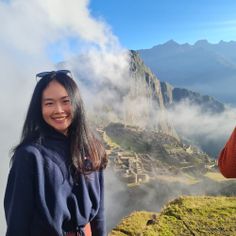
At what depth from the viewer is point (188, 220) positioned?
7.42 metres

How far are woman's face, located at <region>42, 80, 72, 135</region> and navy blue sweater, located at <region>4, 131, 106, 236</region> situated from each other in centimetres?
10

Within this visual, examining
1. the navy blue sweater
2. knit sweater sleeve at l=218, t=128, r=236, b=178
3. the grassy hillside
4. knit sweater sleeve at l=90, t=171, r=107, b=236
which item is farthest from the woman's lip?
the grassy hillside

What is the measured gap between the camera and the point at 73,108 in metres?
3.68

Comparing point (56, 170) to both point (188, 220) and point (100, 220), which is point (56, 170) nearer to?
point (100, 220)

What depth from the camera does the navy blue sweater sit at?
322 centimetres

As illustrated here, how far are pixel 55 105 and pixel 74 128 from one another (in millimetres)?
300

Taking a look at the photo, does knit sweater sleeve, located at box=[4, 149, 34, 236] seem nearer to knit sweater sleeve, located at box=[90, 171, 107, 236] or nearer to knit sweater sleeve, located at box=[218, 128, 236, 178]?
knit sweater sleeve, located at box=[90, 171, 107, 236]

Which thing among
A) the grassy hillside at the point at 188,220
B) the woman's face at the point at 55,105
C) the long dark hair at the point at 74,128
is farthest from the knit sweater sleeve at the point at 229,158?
the grassy hillside at the point at 188,220

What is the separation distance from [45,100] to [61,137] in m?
0.37

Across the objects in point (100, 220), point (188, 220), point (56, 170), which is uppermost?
point (56, 170)

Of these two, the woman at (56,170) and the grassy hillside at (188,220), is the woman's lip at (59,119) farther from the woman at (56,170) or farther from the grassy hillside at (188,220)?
the grassy hillside at (188,220)

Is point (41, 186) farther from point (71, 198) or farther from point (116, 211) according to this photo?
point (116, 211)

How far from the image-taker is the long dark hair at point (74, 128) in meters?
3.56

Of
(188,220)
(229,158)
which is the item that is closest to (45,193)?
(229,158)
